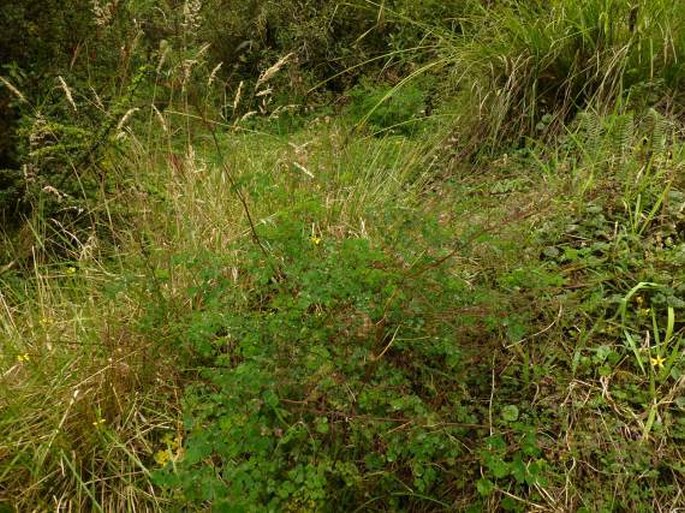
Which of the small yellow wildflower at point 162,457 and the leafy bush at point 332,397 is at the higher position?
the leafy bush at point 332,397

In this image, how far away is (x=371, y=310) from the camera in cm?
225

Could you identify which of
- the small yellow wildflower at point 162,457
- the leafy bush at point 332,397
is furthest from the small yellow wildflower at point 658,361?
the small yellow wildflower at point 162,457

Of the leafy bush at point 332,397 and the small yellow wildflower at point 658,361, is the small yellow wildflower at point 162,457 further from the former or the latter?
the small yellow wildflower at point 658,361

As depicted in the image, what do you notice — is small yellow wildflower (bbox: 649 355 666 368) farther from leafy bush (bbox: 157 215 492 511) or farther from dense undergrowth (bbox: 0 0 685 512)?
leafy bush (bbox: 157 215 492 511)

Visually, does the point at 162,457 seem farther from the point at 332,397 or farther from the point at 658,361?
the point at 658,361

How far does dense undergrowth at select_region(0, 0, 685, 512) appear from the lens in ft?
7.12

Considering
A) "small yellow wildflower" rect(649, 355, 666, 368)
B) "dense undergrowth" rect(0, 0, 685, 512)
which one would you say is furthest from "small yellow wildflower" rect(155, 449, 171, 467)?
"small yellow wildflower" rect(649, 355, 666, 368)

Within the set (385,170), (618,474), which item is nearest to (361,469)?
(618,474)

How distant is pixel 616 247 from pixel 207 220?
1.70 metres

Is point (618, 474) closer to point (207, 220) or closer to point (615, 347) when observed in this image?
point (615, 347)

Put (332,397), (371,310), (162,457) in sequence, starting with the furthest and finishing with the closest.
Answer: (162,457)
(371,310)
(332,397)

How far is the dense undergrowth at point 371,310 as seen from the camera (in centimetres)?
217

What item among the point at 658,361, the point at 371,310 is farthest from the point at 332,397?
the point at 658,361

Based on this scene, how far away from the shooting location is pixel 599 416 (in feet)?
7.78
